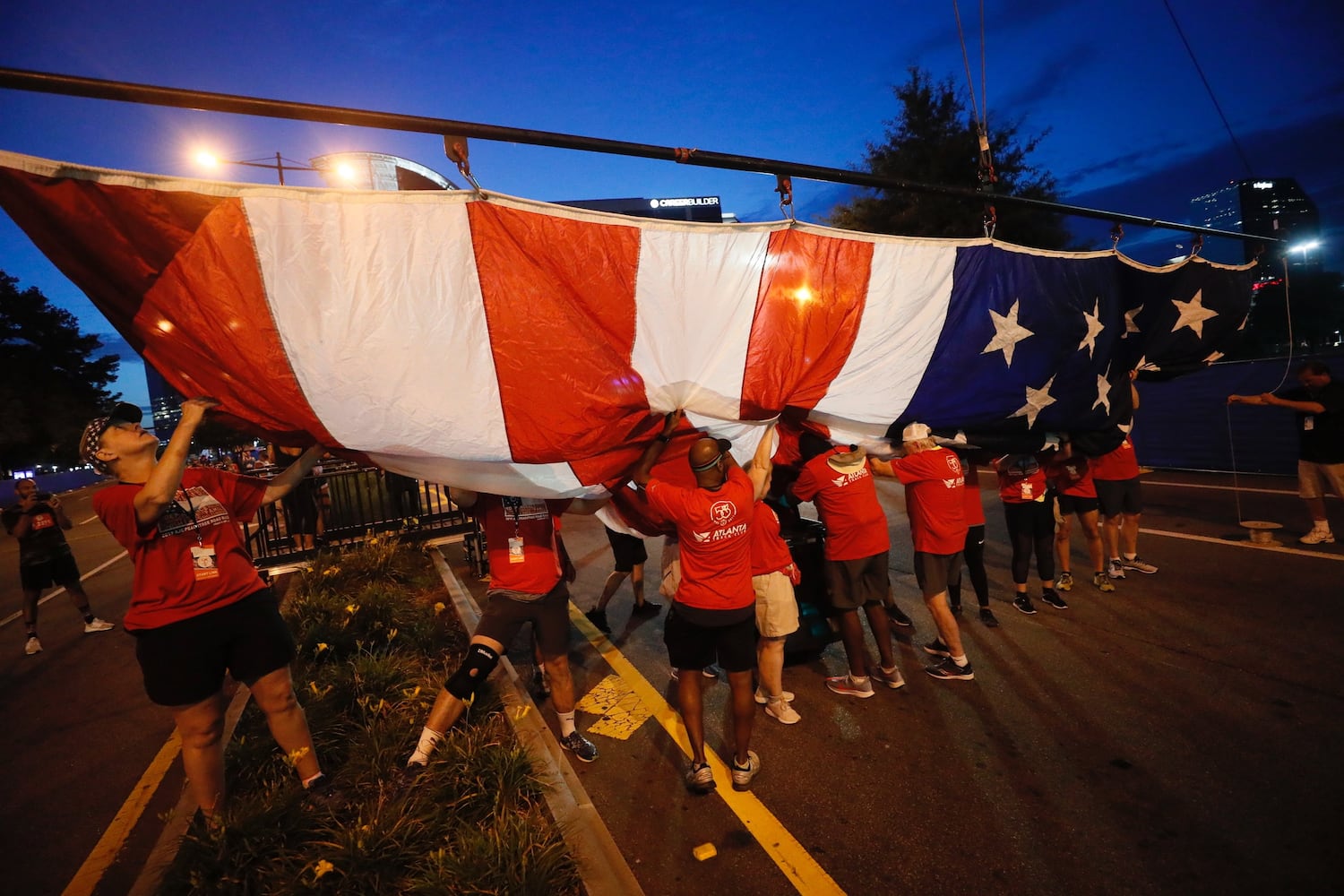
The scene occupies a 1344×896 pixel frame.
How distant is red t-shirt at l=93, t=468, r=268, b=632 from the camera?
2.71 meters

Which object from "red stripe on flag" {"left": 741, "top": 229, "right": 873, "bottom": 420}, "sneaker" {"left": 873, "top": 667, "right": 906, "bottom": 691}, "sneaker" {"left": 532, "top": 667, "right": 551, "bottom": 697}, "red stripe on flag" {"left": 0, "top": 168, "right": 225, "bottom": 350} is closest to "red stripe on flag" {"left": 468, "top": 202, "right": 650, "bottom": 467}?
"red stripe on flag" {"left": 741, "top": 229, "right": 873, "bottom": 420}

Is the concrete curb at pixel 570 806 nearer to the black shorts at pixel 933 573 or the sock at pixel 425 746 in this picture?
the sock at pixel 425 746

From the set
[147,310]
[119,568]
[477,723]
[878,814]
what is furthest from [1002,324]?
[119,568]

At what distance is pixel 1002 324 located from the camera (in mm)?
3885

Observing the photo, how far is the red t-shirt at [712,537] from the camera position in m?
3.19

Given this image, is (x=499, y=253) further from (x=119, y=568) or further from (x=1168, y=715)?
(x=119, y=568)

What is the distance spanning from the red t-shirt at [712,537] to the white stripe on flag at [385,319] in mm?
970

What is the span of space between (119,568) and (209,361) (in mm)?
11442

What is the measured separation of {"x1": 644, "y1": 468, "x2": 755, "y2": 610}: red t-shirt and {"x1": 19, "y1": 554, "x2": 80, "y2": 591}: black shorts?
279 inches

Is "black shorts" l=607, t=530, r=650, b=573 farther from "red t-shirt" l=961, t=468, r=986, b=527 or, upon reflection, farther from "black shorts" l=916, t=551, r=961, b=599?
"red t-shirt" l=961, t=468, r=986, b=527

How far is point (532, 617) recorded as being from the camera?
373 cm

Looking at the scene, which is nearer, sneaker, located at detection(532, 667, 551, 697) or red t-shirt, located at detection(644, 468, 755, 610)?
red t-shirt, located at detection(644, 468, 755, 610)

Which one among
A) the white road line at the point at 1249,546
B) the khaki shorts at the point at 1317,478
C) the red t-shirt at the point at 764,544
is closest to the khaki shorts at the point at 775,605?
the red t-shirt at the point at 764,544

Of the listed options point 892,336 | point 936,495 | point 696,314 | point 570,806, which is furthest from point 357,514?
point 892,336
